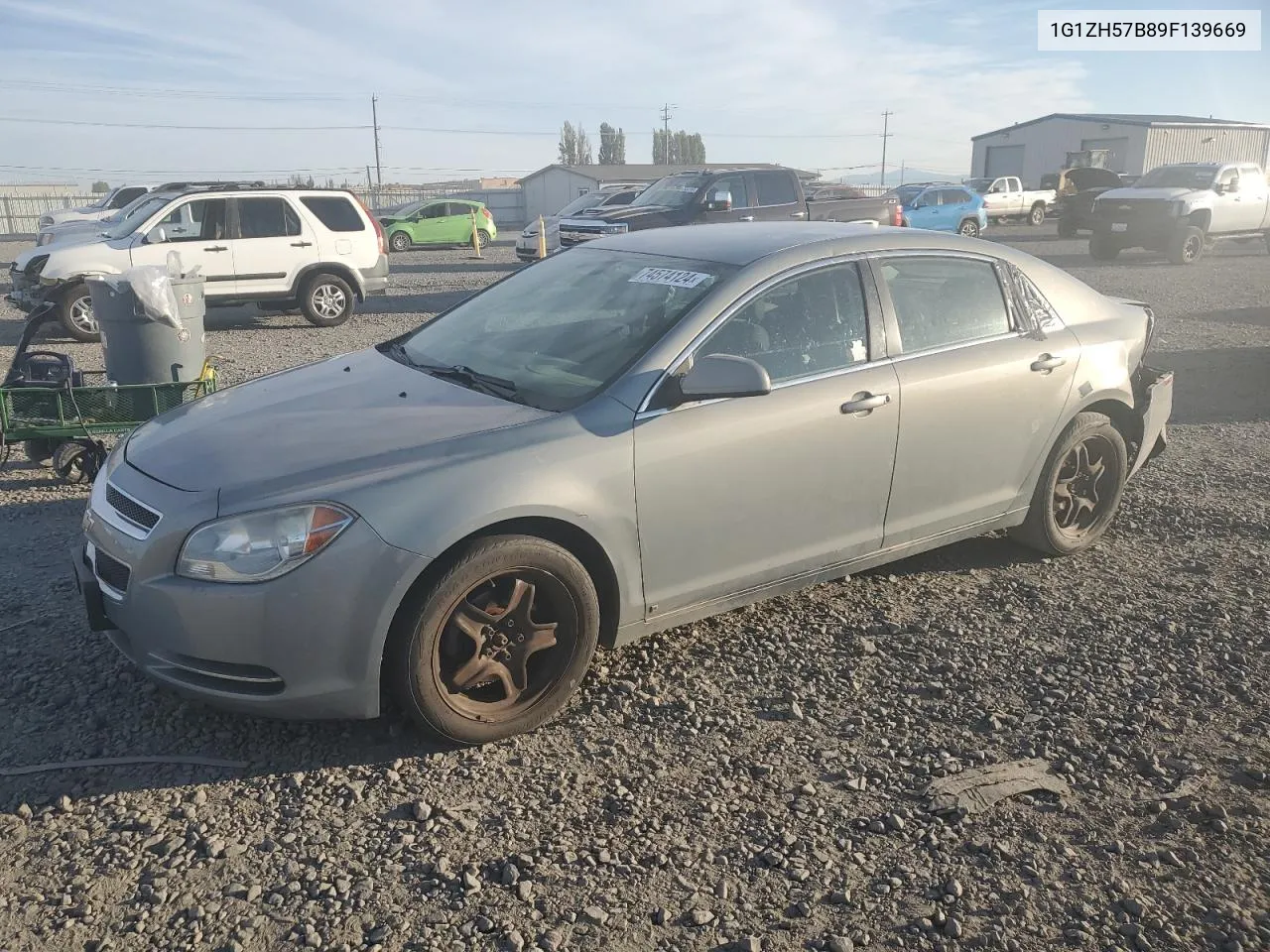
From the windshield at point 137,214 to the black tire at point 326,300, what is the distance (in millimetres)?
1946

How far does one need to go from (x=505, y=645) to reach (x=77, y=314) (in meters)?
10.9

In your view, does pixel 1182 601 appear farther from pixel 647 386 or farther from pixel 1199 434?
pixel 1199 434

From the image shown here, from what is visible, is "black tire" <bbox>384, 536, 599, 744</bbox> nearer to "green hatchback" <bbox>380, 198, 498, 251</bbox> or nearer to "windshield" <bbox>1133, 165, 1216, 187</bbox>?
"windshield" <bbox>1133, 165, 1216, 187</bbox>

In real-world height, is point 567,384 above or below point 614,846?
above

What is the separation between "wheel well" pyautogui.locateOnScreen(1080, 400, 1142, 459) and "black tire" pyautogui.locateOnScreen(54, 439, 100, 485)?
5755mm

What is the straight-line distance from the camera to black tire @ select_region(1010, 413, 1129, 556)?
4.87 m

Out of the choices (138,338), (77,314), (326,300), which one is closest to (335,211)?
(326,300)

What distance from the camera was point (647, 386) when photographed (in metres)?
3.58

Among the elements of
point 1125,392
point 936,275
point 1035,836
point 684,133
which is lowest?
point 1035,836

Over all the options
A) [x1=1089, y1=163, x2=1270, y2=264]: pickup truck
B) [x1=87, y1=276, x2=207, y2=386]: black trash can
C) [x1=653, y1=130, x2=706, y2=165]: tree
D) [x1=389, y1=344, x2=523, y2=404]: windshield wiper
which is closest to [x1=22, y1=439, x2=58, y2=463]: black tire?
[x1=87, y1=276, x2=207, y2=386]: black trash can

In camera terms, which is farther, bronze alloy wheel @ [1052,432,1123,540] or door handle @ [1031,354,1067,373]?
bronze alloy wheel @ [1052,432,1123,540]

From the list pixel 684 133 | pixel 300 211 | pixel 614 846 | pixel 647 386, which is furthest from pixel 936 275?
pixel 684 133

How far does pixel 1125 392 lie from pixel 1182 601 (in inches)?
42.8

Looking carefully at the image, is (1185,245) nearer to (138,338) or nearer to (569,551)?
(138,338)
